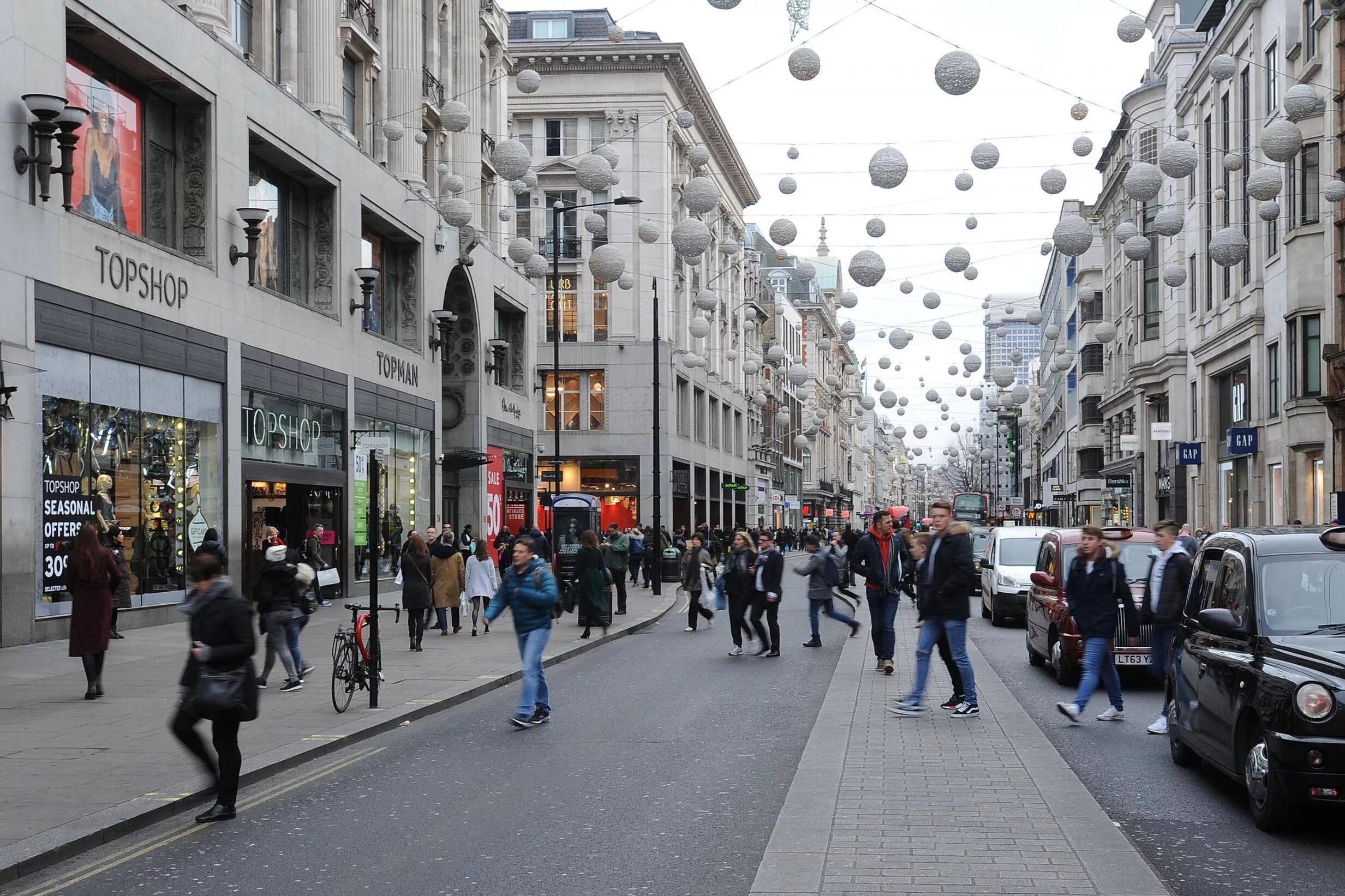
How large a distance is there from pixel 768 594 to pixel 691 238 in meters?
5.53

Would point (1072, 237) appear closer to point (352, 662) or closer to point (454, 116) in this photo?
point (454, 116)

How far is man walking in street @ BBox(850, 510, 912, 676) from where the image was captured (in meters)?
16.0

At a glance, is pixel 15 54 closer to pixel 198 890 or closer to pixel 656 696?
pixel 656 696

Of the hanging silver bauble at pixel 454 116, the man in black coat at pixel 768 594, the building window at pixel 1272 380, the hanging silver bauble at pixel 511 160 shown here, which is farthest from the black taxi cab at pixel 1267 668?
the building window at pixel 1272 380

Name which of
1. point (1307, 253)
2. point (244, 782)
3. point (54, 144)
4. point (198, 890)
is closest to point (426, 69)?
point (54, 144)

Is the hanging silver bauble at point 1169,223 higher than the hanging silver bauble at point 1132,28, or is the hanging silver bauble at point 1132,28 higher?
the hanging silver bauble at point 1132,28

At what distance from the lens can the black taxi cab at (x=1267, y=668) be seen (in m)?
7.27

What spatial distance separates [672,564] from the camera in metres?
42.7

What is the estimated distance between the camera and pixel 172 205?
923 inches

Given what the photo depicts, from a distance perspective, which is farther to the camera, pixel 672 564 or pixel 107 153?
pixel 672 564

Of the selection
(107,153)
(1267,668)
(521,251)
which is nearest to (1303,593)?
(1267,668)

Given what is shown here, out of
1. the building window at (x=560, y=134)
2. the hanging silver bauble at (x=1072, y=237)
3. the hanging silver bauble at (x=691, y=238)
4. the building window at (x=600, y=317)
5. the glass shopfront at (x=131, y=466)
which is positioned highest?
the building window at (x=560, y=134)

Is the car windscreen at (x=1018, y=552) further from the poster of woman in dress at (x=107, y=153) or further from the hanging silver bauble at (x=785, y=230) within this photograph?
the poster of woman in dress at (x=107, y=153)

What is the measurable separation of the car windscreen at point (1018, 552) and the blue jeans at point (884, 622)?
8.57 m
